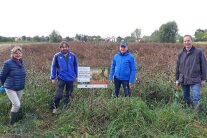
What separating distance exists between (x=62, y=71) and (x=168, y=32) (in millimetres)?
38574

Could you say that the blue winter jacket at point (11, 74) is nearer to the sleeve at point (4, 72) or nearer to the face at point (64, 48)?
the sleeve at point (4, 72)

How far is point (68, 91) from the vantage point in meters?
6.73

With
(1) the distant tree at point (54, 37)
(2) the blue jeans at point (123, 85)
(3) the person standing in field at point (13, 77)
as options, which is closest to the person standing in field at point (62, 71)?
(3) the person standing in field at point (13, 77)

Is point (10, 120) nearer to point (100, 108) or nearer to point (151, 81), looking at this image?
point (100, 108)

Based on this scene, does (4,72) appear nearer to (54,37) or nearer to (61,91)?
(61,91)

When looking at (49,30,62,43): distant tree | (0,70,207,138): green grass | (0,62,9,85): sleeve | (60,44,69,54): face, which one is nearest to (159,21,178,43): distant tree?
(49,30,62,43): distant tree

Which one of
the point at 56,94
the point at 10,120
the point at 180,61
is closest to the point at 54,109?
the point at 56,94

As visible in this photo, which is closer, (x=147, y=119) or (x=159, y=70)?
(x=147, y=119)

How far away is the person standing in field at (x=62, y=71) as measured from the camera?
6508 millimetres

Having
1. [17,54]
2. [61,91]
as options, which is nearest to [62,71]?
[61,91]

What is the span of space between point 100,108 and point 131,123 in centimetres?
74

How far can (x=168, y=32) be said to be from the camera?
4341 centimetres

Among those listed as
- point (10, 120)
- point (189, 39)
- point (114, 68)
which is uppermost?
point (189, 39)

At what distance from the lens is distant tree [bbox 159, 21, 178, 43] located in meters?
42.7
